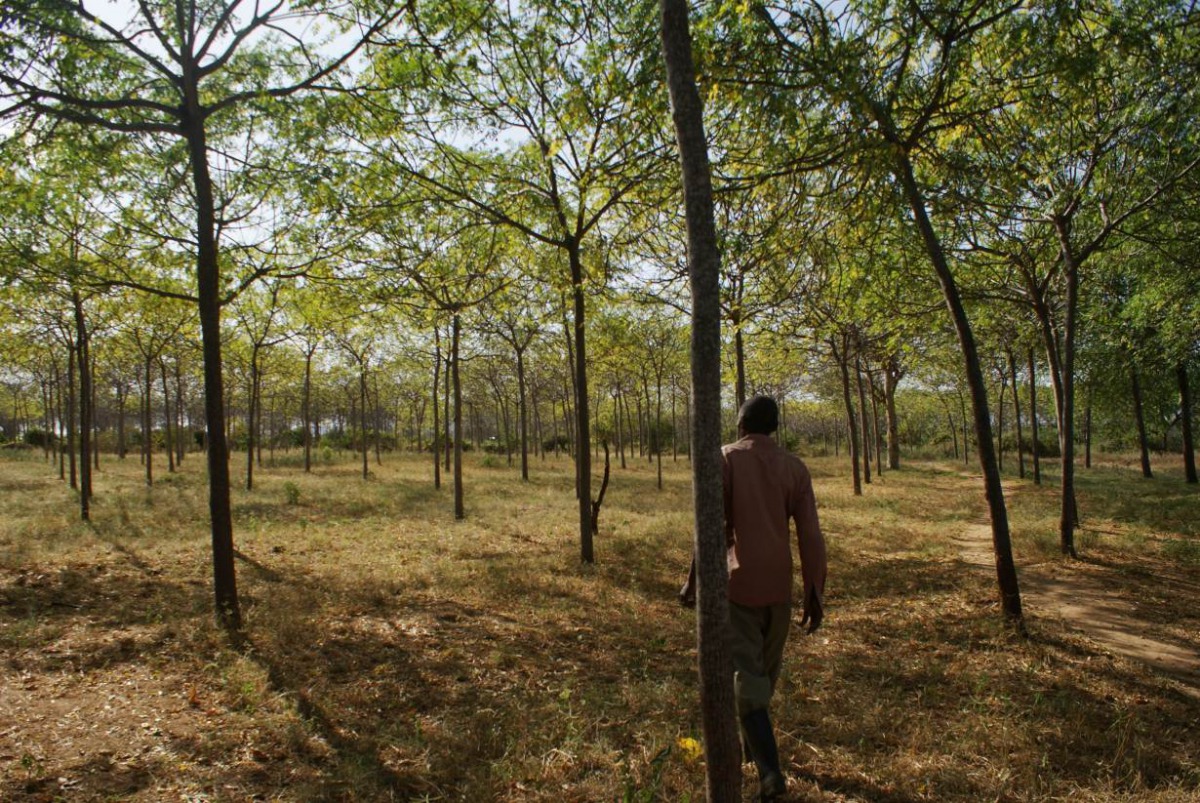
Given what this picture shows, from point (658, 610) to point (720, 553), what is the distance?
517 centimetres

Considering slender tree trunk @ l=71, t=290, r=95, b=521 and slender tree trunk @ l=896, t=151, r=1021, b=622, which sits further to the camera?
slender tree trunk @ l=71, t=290, r=95, b=521

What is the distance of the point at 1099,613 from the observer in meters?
6.23

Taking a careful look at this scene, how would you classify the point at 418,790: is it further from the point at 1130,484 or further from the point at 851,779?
the point at 1130,484

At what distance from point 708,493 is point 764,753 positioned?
74.6 inches

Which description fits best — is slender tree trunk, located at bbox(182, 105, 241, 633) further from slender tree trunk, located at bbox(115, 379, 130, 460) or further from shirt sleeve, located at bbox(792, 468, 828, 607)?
slender tree trunk, located at bbox(115, 379, 130, 460)

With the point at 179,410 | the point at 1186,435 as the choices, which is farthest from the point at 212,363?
the point at 1186,435

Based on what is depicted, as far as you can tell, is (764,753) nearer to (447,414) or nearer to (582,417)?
(582,417)

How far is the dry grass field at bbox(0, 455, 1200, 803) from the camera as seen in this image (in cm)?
347

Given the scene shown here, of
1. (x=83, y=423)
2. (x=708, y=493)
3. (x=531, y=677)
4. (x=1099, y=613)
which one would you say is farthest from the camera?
(x=83, y=423)

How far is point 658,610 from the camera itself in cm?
724

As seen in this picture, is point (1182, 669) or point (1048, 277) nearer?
point (1182, 669)

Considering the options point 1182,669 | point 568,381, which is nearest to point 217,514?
point 1182,669

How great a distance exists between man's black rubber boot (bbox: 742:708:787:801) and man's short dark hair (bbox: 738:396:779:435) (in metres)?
1.70

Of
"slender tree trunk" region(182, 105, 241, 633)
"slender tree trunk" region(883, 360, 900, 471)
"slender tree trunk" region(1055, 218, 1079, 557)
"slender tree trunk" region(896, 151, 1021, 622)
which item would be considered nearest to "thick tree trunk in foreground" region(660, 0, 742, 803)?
"slender tree trunk" region(896, 151, 1021, 622)
